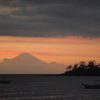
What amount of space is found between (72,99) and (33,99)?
34.3ft

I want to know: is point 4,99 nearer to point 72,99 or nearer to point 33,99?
point 33,99

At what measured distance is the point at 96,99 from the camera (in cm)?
13312

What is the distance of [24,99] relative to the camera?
132 meters

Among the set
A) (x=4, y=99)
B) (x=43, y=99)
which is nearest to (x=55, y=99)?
(x=43, y=99)

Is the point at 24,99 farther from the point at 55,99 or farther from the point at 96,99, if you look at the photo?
the point at 96,99

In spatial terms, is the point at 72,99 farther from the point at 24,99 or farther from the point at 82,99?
the point at 24,99

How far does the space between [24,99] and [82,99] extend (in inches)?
604

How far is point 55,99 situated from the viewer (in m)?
131

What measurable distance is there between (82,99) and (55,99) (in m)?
7.35

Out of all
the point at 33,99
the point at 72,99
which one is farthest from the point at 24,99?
the point at 72,99

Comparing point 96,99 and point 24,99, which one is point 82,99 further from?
point 24,99

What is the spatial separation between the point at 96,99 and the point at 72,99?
20.9 feet

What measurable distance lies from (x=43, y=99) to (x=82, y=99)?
407 inches

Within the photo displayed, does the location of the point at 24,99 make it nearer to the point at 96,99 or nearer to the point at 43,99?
the point at 43,99
